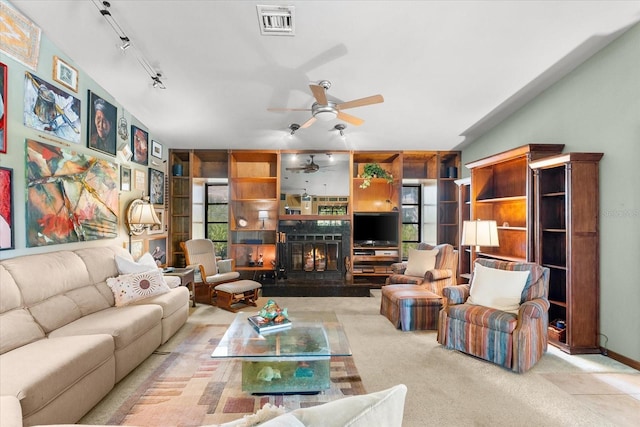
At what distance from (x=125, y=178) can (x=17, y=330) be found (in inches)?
102

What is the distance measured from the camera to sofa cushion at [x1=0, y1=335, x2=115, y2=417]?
1.68 m

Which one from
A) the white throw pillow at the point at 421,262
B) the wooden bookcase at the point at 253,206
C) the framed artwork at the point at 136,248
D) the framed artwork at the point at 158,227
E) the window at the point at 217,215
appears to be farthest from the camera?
the window at the point at 217,215

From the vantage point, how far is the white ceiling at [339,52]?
109 inches

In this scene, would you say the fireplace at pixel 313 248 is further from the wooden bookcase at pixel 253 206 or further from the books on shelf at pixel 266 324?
the books on shelf at pixel 266 324

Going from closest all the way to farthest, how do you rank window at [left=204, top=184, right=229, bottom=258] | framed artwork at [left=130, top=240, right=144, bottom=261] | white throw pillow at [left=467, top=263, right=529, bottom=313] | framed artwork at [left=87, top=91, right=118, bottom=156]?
white throw pillow at [left=467, top=263, right=529, bottom=313] < framed artwork at [left=87, top=91, right=118, bottom=156] < framed artwork at [left=130, top=240, right=144, bottom=261] < window at [left=204, top=184, right=229, bottom=258]

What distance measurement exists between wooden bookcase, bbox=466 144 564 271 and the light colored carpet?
158 cm

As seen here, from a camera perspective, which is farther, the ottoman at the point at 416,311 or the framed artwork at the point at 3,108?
the ottoman at the point at 416,311

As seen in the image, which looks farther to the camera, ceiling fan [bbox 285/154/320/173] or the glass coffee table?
ceiling fan [bbox 285/154/320/173]

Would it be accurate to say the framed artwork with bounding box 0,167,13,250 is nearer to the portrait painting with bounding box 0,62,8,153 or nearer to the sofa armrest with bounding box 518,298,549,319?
the portrait painting with bounding box 0,62,8,153

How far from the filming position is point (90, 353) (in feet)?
7.05

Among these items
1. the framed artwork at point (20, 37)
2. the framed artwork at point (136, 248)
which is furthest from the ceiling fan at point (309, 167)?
the framed artwork at point (20, 37)

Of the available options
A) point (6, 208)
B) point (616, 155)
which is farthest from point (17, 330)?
point (616, 155)

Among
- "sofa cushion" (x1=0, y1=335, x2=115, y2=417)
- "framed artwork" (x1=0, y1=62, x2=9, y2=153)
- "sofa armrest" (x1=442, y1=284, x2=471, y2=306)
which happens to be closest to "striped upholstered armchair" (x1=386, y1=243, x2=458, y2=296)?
"sofa armrest" (x1=442, y1=284, x2=471, y2=306)

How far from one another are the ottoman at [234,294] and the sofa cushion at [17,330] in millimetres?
2245
